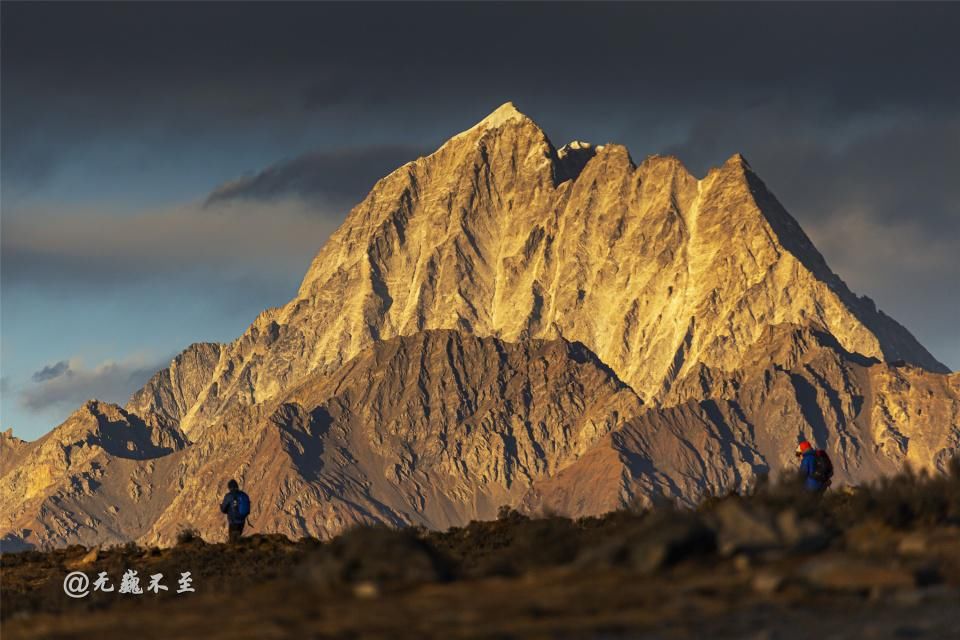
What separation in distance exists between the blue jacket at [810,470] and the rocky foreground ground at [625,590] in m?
12.5

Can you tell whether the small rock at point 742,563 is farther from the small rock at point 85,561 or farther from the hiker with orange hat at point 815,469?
the small rock at point 85,561

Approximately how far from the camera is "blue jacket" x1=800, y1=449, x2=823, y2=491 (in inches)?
1662

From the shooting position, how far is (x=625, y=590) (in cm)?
2231

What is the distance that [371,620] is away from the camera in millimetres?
20797

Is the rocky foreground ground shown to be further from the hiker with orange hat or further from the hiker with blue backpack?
the hiker with blue backpack

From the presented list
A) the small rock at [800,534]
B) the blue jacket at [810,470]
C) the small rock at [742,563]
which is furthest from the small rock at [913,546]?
the blue jacket at [810,470]

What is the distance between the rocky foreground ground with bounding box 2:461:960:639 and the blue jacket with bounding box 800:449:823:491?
12.5m

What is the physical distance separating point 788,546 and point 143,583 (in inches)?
750

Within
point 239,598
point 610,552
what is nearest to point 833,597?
point 610,552

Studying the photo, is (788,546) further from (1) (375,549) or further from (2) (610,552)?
(1) (375,549)

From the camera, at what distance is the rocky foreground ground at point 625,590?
67.6 feet

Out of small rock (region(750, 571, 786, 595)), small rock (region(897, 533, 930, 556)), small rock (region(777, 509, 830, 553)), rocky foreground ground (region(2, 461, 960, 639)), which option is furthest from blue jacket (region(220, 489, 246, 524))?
small rock (region(750, 571, 786, 595))

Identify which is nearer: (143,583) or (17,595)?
(17,595)

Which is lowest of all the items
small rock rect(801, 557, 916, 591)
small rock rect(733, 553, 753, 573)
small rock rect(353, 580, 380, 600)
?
small rock rect(801, 557, 916, 591)
